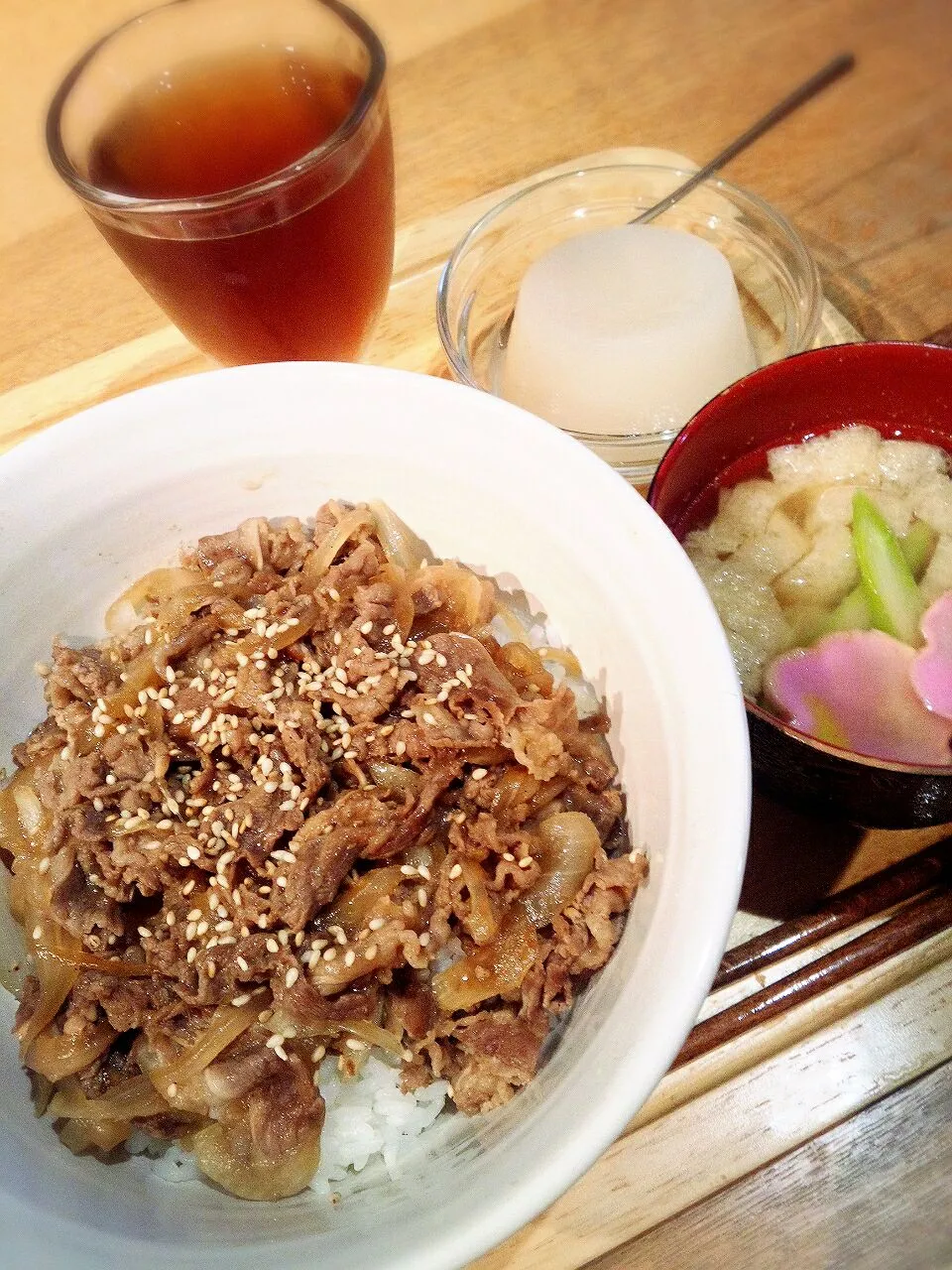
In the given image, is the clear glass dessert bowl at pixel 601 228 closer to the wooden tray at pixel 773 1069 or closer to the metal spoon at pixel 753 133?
the metal spoon at pixel 753 133

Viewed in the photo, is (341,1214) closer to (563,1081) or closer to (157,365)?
(563,1081)

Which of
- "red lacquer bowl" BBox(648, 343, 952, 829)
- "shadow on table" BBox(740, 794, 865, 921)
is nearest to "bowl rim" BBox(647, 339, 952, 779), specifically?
"red lacquer bowl" BBox(648, 343, 952, 829)

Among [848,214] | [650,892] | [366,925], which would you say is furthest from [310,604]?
[848,214]

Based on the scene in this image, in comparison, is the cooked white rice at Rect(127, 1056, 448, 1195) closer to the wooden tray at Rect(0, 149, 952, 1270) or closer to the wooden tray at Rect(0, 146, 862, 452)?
the wooden tray at Rect(0, 149, 952, 1270)

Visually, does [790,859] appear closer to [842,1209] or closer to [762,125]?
[842,1209]

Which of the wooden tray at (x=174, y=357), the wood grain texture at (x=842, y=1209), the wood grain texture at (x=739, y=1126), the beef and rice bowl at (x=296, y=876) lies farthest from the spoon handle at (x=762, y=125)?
the wood grain texture at (x=842, y=1209)

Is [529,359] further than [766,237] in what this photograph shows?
No
